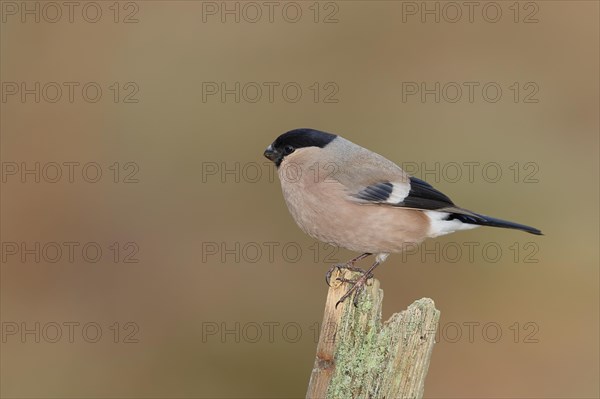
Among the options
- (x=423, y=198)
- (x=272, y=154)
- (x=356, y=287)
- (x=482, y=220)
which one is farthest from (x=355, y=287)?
(x=272, y=154)

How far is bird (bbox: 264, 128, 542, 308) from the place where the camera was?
16.1ft

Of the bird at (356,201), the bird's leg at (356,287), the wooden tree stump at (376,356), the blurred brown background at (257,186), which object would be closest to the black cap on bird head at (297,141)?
the bird at (356,201)

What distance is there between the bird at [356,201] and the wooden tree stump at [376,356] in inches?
43.0

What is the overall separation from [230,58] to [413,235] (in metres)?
7.70

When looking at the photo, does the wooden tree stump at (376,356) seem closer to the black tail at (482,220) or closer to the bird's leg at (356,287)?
the bird's leg at (356,287)

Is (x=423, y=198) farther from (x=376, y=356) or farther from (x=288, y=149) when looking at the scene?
(x=376, y=356)

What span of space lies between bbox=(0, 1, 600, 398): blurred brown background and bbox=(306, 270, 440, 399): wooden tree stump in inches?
175

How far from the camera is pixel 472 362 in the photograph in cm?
830

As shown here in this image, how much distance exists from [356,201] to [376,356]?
5.40 feet

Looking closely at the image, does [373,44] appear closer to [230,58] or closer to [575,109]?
[230,58]

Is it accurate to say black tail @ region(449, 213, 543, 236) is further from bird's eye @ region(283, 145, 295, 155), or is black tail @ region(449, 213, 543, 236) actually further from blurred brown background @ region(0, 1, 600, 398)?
blurred brown background @ region(0, 1, 600, 398)

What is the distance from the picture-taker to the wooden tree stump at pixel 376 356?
11.1 feet

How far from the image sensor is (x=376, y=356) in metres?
3.45

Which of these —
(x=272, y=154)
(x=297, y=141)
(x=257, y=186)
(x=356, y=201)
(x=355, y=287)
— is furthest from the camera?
(x=257, y=186)
